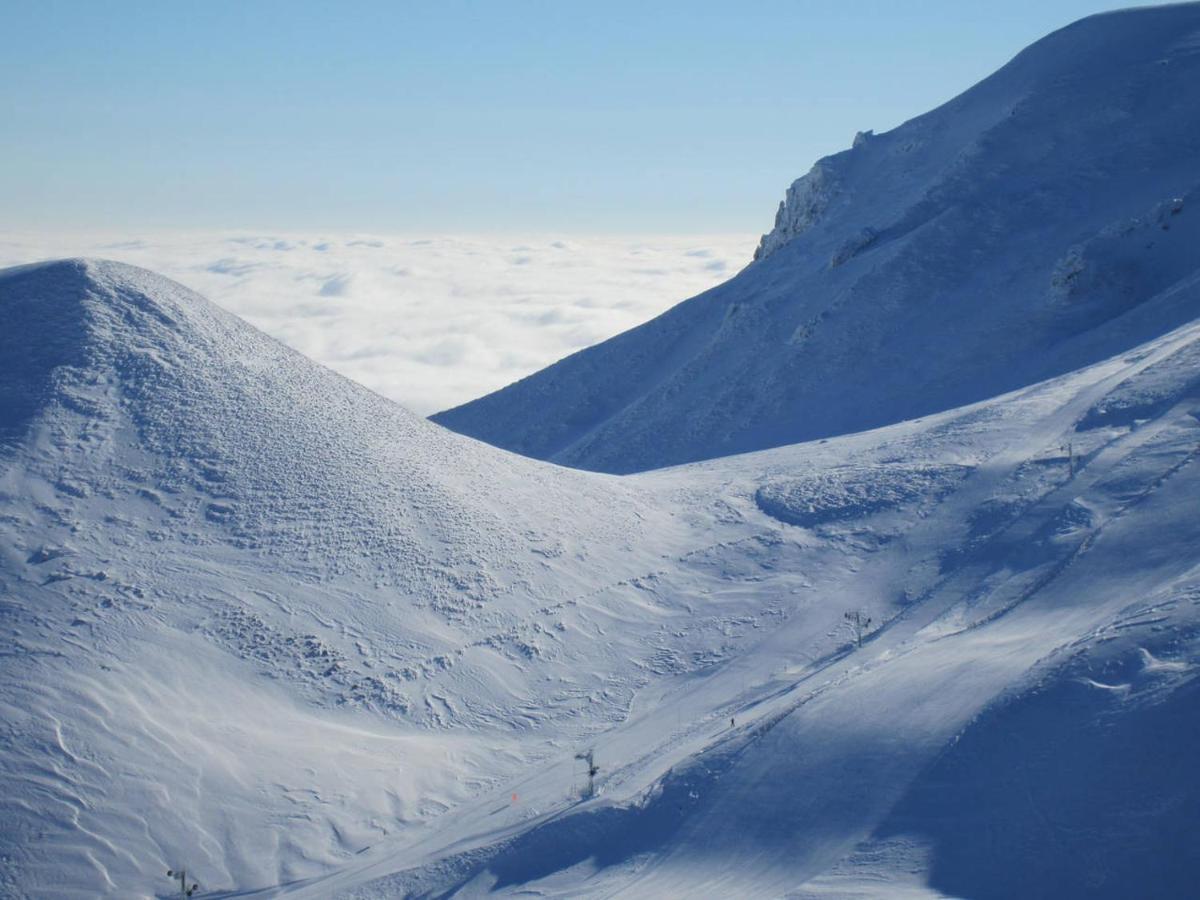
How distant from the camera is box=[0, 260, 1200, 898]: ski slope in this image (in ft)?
66.0

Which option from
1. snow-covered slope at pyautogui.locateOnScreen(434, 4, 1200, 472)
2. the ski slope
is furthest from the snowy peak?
the ski slope

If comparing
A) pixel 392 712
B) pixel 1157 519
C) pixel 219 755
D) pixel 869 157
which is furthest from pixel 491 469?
pixel 869 157

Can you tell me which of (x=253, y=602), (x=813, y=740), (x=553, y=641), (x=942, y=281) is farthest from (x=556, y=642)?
(x=942, y=281)

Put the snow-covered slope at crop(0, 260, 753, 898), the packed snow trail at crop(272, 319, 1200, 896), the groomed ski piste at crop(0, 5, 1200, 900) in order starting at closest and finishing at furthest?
the groomed ski piste at crop(0, 5, 1200, 900), the packed snow trail at crop(272, 319, 1200, 896), the snow-covered slope at crop(0, 260, 753, 898)

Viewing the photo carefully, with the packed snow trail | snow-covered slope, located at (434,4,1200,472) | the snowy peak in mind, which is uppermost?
the snowy peak

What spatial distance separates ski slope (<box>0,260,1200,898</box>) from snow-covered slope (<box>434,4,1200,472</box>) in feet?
27.4

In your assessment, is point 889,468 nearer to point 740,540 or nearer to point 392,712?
point 740,540

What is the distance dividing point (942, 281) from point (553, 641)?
36930 millimetres

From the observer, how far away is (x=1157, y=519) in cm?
2739

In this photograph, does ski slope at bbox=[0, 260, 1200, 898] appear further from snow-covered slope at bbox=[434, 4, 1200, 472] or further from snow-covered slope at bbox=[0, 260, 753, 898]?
snow-covered slope at bbox=[434, 4, 1200, 472]

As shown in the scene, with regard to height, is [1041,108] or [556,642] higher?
[1041,108]

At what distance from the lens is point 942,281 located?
61844 millimetres

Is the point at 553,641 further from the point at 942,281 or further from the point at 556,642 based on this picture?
the point at 942,281

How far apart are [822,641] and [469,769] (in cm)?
1040
